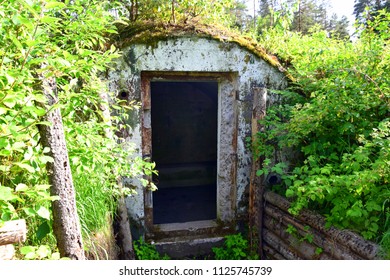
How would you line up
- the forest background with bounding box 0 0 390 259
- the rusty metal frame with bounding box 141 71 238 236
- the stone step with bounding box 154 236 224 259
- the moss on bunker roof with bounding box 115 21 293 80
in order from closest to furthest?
the forest background with bounding box 0 0 390 259 → the moss on bunker roof with bounding box 115 21 293 80 → the rusty metal frame with bounding box 141 71 238 236 → the stone step with bounding box 154 236 224 259

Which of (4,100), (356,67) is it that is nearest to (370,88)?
(356,67)

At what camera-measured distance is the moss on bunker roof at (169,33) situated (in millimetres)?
4211

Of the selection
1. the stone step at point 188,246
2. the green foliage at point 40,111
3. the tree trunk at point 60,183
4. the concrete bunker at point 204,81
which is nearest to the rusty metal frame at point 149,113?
the concrete bunker at point 204,81

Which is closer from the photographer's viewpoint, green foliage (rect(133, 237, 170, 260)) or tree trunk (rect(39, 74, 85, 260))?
tree trunk (rect(39, 74, 85, 260))

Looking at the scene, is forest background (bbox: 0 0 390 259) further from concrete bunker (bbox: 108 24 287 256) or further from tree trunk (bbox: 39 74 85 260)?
concrete bunker (bbox: 108 24 287 256)

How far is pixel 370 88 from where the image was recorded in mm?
3844

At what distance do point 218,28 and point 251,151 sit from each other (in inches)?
73.8

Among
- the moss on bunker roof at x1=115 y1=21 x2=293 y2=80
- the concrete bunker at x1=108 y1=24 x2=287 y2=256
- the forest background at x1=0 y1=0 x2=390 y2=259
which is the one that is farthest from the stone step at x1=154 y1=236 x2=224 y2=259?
the moss on bunker roof at x1=115 y1=21 x2=293 y2=80

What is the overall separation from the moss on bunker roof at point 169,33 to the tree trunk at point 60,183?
2394 millimetres

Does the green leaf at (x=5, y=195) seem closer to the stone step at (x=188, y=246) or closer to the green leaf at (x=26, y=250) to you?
the green leaf at (x=26, y=250)

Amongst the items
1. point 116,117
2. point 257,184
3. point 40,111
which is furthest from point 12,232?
point 257,184

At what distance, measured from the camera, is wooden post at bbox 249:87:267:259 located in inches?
175

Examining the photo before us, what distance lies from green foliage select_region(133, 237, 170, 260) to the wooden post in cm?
135

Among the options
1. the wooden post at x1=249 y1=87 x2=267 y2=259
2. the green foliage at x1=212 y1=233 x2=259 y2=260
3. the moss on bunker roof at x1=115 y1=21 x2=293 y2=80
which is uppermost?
the moss on bunker roof at x1=115 y1=21 x2=293 y2=80
